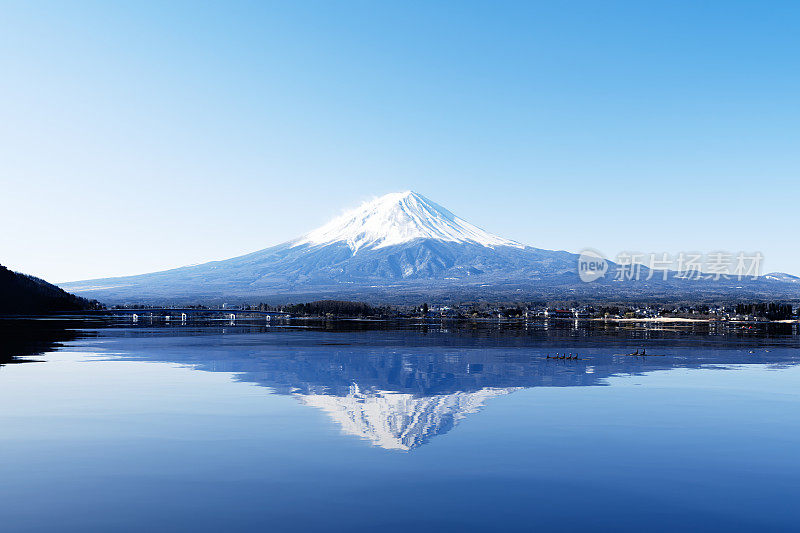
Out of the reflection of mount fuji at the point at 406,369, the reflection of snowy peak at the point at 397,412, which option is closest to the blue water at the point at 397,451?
the reflection of snowy peak at the point at 397,412

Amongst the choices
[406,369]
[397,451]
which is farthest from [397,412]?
[406,369]

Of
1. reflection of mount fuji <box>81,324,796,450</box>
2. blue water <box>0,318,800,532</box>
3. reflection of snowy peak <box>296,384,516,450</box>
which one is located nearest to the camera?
blue water <box>0,318,800,532</box>

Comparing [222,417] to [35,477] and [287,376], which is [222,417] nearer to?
[35,477]

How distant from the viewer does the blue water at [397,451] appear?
15047 mm

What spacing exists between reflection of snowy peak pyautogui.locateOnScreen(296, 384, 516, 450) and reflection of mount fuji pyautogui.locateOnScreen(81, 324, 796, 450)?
0.12 ft

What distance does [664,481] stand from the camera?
698 inches

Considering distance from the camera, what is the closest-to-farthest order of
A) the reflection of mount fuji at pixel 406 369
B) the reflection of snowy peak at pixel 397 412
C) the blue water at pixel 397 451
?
the blue water at pixel 397 451 < the reflection of snowy peak at pixel 397 412 < the reflection of mount fuji at pixel 406 369

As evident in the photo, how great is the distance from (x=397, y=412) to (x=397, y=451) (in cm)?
671

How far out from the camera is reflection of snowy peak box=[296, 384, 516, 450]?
23.2 meters

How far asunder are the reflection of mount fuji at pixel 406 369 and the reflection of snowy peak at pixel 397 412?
0.04 metres

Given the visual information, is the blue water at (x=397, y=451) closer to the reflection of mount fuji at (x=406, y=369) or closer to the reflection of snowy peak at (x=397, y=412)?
the reflection of snowy peak at (x=397, y=412)

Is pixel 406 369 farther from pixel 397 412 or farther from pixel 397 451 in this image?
pixel 397 451

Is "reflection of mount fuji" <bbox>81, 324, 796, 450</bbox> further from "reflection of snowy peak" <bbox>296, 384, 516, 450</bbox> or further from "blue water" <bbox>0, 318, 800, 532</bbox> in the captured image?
"blue water" <bbox>0, 318, 800, 532</bbox>

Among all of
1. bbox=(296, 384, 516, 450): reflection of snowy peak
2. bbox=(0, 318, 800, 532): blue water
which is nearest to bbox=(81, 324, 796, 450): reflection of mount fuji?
bbox=(296, 384, 516, 450): reflection of snowy peak
